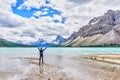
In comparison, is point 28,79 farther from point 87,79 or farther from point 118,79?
point 118,79

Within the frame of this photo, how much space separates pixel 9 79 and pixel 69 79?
7824mm

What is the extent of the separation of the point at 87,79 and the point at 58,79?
12.8 ft

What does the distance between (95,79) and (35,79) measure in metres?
7.93

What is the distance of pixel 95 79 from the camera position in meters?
29.7

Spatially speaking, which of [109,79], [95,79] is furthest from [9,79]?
[109,79]

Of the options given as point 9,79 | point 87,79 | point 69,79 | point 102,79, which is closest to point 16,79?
point 9,79

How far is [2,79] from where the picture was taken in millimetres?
28984

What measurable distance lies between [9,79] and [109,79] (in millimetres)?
13114

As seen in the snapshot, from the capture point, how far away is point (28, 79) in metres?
29.0

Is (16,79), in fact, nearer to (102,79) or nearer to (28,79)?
(28,79)

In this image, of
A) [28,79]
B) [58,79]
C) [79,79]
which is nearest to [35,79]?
[28,79]

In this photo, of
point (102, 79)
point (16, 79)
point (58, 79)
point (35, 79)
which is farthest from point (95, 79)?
point (16, 79)

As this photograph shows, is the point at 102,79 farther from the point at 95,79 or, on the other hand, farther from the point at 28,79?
the point at 28,79

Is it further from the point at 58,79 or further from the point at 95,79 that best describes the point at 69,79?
the point at 95,79
